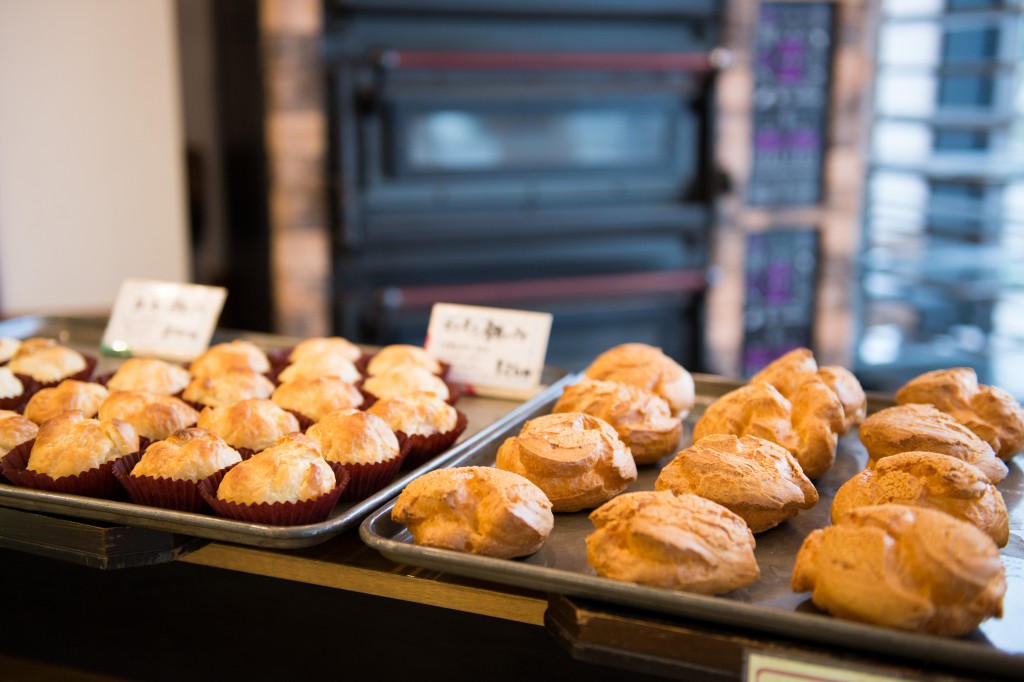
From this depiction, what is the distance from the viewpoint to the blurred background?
3.46 metres

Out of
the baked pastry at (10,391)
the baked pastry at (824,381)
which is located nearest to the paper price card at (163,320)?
the baked pastry at (10,391)

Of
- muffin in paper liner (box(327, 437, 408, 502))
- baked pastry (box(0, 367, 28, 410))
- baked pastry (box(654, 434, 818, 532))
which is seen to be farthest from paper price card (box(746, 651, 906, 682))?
baked pastry (box(0, 367, 28, 410))

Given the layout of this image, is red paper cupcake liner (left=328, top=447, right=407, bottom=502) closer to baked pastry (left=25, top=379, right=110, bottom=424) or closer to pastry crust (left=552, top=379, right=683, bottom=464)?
pastry crust (left=552, top=379, right=683, bottom=464)

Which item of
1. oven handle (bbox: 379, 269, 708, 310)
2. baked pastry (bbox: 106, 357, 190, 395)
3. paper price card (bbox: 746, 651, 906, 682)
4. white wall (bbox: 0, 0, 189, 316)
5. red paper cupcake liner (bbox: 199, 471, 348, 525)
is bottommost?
A: oven handle (bbox: 379, 269, 708, 310)

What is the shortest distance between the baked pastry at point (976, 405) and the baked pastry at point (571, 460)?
509 millimetres

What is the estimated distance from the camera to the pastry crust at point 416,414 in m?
1.54

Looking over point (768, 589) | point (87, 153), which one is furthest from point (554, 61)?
point (768, 589)

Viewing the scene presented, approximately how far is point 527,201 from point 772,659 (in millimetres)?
2917

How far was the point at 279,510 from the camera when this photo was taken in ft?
4.06

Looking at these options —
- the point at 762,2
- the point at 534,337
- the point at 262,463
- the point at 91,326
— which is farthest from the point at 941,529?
the point at 762,2

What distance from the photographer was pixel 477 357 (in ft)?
6.45

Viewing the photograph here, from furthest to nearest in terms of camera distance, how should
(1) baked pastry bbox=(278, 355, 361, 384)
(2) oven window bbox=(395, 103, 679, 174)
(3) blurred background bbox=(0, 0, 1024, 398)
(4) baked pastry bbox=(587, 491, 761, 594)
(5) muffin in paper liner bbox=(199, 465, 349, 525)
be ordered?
(2) oven window bbox=(395, 103, 679, 174), (3) blurred background bbox=(0, 0, 1024, 398), (1) baked pastry bbox=(278, 355, 361, 384), (5) muffin in paper liner bbox=(199, 465, 349, 525), (4) baked pastry bbox=(587, 491, 761, 594)

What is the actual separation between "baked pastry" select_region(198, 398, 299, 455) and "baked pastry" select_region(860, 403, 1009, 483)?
88cm

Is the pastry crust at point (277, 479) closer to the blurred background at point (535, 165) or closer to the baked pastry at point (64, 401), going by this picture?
the baked pastry at point (64, 401)
